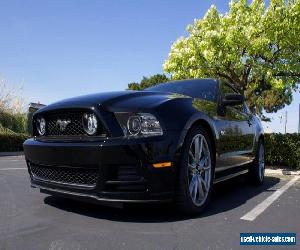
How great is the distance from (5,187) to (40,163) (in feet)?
5.50

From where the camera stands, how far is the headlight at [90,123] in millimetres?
3620

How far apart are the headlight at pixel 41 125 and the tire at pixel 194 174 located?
1425mm

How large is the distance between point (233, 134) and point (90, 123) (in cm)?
212

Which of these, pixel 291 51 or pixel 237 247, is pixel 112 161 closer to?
pixel 237 247

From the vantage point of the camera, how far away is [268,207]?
4547 mm

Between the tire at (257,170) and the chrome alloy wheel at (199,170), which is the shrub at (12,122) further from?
the chrome alloy wheel at (199,170)

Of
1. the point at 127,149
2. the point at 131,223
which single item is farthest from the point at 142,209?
the point at 127,149

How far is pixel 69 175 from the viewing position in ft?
12.2

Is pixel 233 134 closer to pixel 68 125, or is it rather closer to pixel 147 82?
pixel 68 125

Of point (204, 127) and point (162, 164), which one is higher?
point (204, 127)

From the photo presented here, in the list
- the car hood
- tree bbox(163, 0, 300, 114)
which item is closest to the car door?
the car hood

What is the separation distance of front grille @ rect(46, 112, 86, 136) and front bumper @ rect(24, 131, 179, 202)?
0.54 feet

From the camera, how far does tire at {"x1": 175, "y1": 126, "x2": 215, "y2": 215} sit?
3697 mm

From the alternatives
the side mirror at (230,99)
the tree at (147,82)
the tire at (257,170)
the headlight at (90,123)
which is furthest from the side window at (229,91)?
the tree at (147,82)
